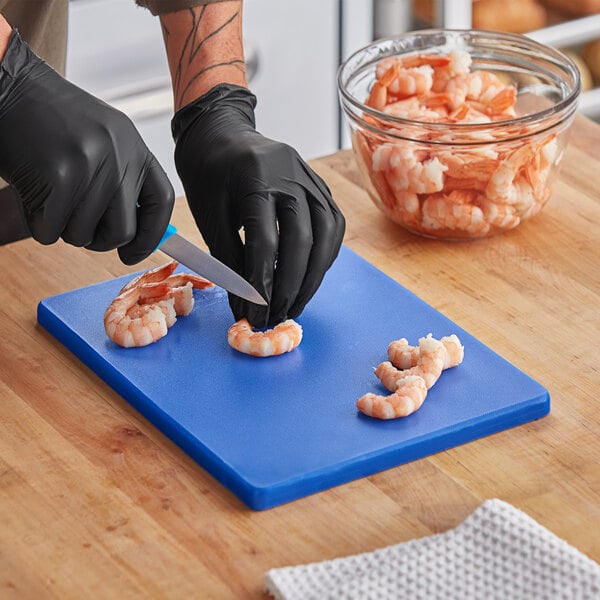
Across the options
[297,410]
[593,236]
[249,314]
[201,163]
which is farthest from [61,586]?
[593,236]

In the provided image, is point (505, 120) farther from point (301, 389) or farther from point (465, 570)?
point (465, 570)

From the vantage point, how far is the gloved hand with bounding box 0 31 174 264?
1269 mm

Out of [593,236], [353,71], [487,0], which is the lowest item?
[487,0]

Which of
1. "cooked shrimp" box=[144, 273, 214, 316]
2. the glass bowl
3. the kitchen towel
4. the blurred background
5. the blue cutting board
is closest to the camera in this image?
the kitchen towel

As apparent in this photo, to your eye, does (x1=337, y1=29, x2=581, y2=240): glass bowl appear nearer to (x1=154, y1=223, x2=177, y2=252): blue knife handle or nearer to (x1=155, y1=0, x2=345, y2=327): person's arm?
(x1=155, y1=0, x2=345, y2=327): person's arm

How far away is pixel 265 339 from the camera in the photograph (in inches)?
53.7

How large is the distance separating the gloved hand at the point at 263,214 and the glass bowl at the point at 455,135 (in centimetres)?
16

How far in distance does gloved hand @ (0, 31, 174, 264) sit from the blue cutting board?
15 cm

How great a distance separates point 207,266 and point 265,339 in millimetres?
110

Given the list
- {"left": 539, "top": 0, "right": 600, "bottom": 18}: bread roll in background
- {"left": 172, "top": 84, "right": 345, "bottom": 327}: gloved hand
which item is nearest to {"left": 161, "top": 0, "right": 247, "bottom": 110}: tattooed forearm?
{"left": 172, "top": 84, "right": 345, "bottom": 327}: gloved hand

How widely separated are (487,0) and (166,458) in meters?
2.30

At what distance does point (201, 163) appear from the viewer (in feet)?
4.90

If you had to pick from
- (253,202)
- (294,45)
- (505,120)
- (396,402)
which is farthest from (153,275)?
(294,45)

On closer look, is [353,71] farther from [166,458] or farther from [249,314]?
[166,458]
